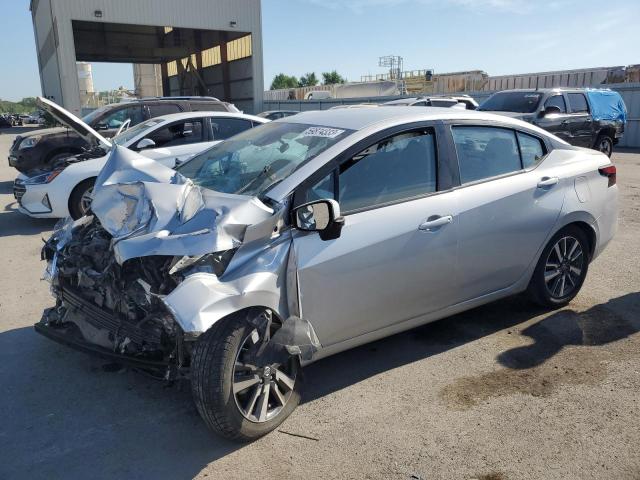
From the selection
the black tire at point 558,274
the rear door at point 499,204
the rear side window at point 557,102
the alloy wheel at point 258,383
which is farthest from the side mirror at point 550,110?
the alloy wheel at point 258,383

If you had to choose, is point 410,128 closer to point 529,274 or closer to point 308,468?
point 529,274

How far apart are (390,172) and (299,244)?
2.92ft

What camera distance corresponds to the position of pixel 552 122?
12109 millimetres

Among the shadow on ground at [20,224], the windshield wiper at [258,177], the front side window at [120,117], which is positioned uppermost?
the front side window at [120,117]

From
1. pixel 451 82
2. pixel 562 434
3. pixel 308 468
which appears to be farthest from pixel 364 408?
pixel 451 82

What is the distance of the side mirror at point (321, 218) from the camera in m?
2.91

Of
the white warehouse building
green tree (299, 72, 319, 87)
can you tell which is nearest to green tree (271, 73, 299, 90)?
green tree (299, 72, 319, 87)

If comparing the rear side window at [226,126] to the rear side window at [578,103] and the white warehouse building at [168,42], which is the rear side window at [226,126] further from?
the white warehouse building at [168,42]

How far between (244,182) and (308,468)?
5.76 ft

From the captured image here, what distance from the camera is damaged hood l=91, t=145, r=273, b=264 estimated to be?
272cm

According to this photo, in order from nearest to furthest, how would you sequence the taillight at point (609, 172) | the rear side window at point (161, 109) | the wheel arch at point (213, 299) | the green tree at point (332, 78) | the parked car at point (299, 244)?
the wheel arch at point (213, 299) < the parked car at point (299, 244) < the taillight at point (609, 172) < the rear side window at point (161, 109) < the green tree at point (332, 78)

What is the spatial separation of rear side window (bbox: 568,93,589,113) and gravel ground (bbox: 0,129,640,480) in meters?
9.96

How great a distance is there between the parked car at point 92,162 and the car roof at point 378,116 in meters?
3.23

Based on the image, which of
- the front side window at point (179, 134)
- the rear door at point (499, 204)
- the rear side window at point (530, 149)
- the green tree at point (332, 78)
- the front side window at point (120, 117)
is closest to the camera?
the rear door at point (499, 204)
